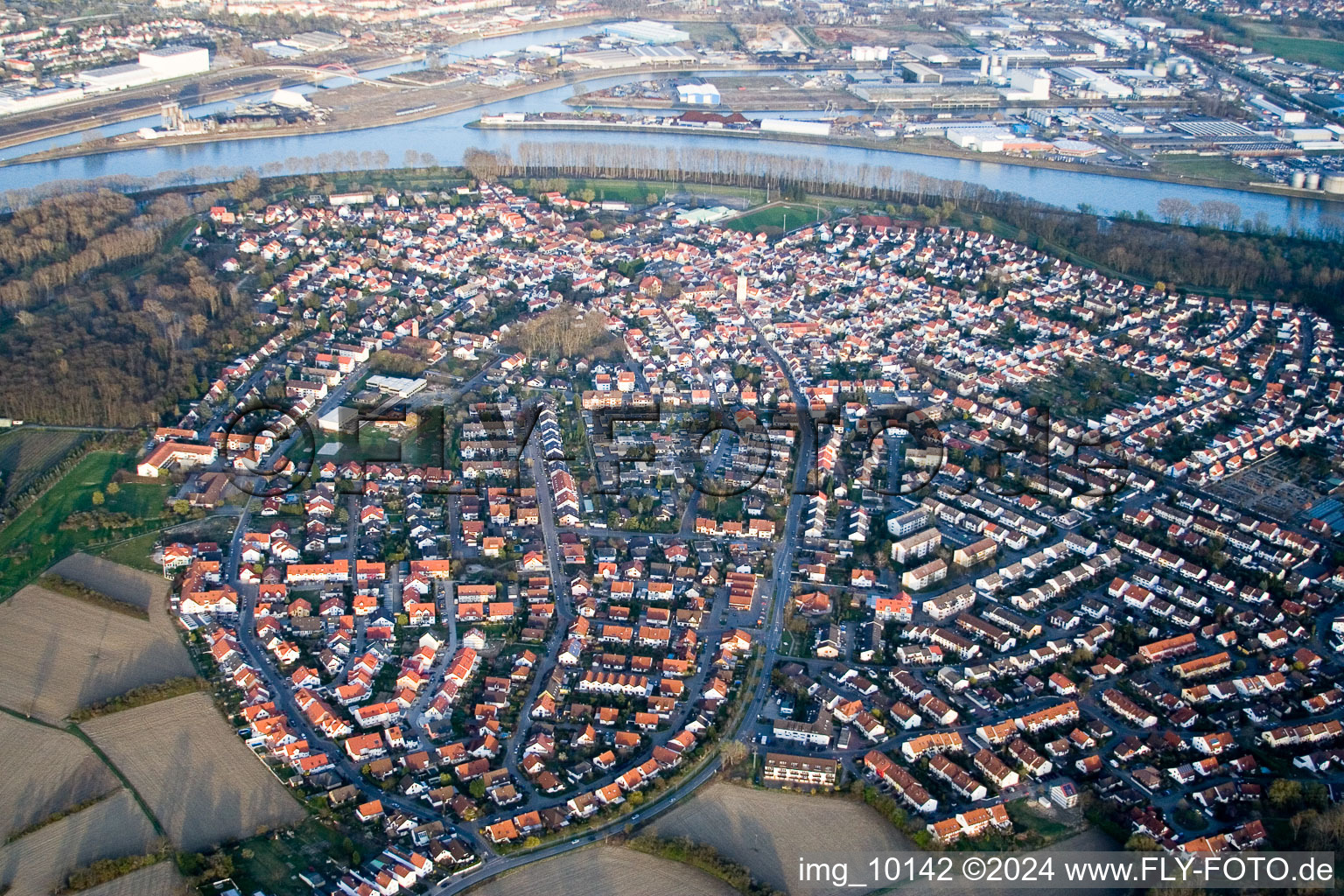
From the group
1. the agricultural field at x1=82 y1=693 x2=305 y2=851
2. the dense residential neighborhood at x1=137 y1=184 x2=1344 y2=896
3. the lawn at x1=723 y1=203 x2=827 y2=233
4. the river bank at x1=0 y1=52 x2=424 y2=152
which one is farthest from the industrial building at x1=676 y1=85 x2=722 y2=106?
the agricultural field at x1=82 y1=693 x2=305 y2=851

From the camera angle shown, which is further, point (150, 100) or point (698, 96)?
point (698, 96)

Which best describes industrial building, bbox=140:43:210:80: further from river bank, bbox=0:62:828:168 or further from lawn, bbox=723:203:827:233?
lawn, bbox=723:203:827:233

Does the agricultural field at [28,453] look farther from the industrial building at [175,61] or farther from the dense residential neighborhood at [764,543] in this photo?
the industrial building at [175,61]

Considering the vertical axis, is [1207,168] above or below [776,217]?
above

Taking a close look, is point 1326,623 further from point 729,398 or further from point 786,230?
point 786,230

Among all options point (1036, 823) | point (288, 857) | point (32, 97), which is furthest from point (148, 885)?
point (32, 97)

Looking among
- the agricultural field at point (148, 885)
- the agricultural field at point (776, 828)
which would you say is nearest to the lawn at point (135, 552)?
the agricultural field at point (148, 885)

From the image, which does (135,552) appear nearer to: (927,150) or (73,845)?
(73,845)
